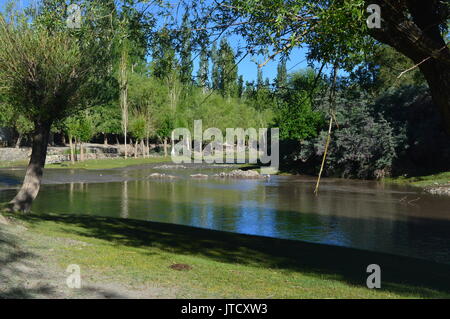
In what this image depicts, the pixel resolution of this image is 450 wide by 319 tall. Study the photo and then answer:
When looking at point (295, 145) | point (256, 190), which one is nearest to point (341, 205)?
point (256, 190)

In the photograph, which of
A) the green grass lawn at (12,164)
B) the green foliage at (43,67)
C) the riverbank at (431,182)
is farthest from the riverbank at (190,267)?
the green grass lawn at (12,164)

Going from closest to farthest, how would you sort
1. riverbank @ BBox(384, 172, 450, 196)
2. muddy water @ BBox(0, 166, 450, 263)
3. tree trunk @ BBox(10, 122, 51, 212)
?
tree trunk @ BBox(10, 122, 51, 212) < muddy water @ BBox(0, 166, 450, 263) < riverbank @ BBox(384, 172, 450, 196)

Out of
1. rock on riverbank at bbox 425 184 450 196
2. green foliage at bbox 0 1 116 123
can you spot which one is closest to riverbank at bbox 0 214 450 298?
green foliage at bbox 0 1 116 123

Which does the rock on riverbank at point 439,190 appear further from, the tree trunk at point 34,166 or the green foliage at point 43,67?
the tree trunk at point 34,166

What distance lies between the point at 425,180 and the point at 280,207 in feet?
71.6

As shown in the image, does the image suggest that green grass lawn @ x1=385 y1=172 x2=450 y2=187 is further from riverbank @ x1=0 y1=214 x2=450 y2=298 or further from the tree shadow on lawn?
the tree shadow on lawn

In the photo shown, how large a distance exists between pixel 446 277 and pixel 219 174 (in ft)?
139

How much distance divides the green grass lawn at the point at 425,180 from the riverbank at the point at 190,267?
2964 centimetres

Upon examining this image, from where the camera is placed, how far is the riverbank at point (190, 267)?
28.1 ft

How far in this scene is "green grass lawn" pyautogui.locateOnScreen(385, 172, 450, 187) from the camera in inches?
1666

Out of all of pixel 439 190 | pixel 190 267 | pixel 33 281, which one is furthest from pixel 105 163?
pixel 33 281

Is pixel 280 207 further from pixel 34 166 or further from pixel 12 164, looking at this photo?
pixel 12 164

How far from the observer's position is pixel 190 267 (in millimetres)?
11086

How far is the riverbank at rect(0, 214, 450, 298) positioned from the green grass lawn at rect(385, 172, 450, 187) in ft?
97.2
